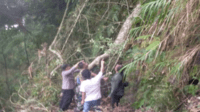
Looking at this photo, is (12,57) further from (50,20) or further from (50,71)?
(50,71)

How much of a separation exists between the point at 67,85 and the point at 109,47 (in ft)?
4.62

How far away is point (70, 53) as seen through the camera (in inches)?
216

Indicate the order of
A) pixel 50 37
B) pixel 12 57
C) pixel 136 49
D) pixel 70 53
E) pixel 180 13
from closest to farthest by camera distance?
pixel 180 13 < pixel 136 49 < pixel 70 53 < pixel 50 37 < pixel 12 57

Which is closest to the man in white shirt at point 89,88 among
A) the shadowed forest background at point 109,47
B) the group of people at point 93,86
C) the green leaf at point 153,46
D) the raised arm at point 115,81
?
the group of people at point 93,86

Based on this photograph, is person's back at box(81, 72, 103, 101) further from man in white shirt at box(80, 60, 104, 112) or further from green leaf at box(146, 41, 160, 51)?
green leaf at box(146, 41, 160, 51)

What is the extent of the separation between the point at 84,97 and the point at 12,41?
4.81m

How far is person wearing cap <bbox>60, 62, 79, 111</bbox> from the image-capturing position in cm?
474

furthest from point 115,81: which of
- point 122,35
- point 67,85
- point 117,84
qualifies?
point 67,85

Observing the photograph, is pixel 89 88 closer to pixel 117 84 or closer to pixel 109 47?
pixel 117 84

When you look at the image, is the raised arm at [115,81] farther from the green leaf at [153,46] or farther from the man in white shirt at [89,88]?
the green leaf at [153,46]

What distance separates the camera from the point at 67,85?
4.86m

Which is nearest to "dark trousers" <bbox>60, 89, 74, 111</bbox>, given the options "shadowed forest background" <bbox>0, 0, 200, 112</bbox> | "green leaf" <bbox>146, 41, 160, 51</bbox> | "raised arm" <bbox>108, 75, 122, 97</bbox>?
"shadowed forest background" <bbox>0, 0, 200, 112</bbox>

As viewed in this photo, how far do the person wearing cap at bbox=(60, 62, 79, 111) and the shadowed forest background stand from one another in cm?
30

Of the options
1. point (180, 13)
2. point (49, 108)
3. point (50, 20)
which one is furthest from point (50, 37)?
point (180, 13)
